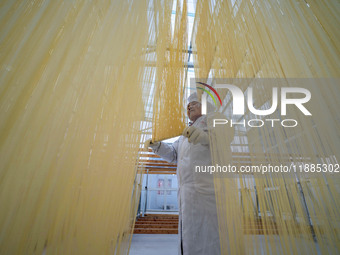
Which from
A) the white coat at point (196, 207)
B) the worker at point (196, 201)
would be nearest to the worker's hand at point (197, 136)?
the worker at point (196, 201)

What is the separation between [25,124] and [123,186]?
371 millimetres

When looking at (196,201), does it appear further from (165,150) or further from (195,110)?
(195,110)

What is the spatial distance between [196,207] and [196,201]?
0.04 metres

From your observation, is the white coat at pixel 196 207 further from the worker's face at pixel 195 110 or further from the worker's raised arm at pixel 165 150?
the worker's face at pixel 195 110

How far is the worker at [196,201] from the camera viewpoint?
1001 millimetres

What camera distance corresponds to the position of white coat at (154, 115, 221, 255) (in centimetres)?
100

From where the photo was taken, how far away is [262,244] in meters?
0.54

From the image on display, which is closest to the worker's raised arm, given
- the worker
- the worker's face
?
the worker

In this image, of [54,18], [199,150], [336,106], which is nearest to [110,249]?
[54,18]

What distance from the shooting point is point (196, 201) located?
43.4 inches

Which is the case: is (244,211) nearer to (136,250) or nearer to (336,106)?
(336,106)

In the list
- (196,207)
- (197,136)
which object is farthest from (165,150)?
(196,207)

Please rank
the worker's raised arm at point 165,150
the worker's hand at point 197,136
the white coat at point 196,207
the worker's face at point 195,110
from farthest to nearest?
the worker's face at point 195,110 < the worker's raised arm at point 165,150 < the worker's hand at point 197,136 < the white coat at point 196,207

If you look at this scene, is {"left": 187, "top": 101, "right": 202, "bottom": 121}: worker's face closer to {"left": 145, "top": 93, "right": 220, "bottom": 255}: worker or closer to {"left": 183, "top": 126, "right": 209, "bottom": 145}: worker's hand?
{"left": 145, "top": 93, "right": 220, "bottom": 255}: worker
